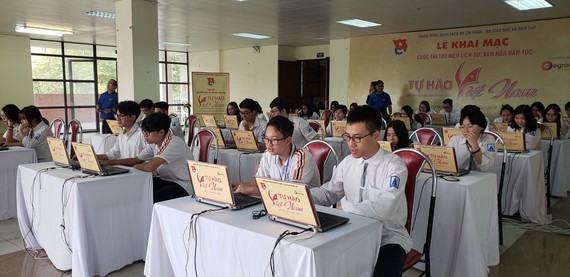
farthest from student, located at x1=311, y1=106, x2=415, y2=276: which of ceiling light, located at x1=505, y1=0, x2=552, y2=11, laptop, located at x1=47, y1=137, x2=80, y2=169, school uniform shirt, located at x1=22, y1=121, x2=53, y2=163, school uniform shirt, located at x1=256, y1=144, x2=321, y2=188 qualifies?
ceiling light, located at x1=505, y1=0, x2=552, y2=11

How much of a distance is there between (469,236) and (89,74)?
40.4 feet

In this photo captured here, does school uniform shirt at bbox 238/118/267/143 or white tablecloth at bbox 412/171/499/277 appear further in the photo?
school uniform shirt at bbox 238/118/267/143

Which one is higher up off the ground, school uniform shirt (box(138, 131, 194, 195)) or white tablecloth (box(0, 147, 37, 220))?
school uniform shirt (box(138, 131, 194, 195))

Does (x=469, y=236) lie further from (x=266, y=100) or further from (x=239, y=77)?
(x=239, y=77)

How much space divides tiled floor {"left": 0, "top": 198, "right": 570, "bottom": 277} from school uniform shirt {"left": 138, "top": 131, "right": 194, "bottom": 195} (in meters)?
0.66

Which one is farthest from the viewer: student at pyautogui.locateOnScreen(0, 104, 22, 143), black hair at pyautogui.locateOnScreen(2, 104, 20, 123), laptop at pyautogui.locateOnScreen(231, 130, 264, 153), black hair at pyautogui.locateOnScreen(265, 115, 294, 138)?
black hair at pyautogui.locateOnScreen(2, 104, 20, 123)

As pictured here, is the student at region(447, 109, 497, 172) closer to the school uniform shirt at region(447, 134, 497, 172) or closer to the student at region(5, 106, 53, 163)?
the school uniform shirt at region(447, 134, 497, 172)

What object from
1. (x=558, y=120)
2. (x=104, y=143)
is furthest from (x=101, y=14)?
(x=558, y=120)

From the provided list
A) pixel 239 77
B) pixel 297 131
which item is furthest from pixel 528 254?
pixel 239 77

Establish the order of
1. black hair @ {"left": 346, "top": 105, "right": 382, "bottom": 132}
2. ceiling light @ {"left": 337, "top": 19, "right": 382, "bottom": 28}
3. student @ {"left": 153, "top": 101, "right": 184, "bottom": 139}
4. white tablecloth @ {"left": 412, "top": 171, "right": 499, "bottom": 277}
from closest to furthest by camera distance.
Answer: black hair @ {"left": 346, "top": 105, "right": 382, "bottom": 132}, white tablecloth @ {"left": 412, "top": 171, "right": 499, "bottom": 277}, student @ {"left": 153, "top": 101, "right": 184, "bottom": 139}, ceiling light @ {"left": 337, "top": 19, "right": 382, "bottom": 28}

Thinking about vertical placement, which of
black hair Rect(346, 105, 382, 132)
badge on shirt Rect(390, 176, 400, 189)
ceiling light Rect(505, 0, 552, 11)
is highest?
ceiling light Rect(505, 0, 552, 11)

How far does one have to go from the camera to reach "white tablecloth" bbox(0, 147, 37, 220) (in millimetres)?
4039

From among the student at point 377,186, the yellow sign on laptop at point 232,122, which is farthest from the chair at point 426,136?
the yellow sign on laptop at point 232,122

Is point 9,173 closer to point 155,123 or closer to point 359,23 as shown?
point 155,123
